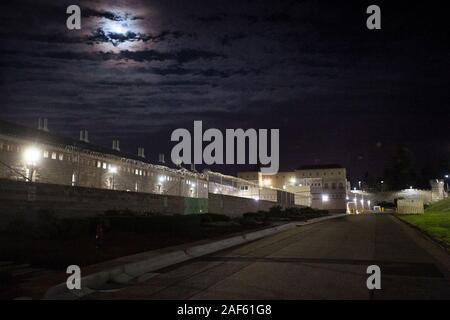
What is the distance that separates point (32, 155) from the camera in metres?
37.3

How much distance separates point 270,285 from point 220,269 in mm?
2855

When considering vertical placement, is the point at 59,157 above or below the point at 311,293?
above

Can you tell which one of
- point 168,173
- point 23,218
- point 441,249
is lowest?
point 441,249

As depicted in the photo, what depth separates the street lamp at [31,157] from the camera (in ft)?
120

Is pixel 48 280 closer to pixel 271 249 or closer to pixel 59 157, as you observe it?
pixel 271 249

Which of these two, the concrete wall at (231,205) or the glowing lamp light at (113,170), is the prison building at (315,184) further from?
the glowing lamp light at (113,170)

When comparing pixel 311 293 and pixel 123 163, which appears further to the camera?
pixel 123 163

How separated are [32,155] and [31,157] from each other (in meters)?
0.22

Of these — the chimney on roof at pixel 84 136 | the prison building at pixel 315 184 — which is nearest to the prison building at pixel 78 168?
the chimney on roof at pixel 84 136

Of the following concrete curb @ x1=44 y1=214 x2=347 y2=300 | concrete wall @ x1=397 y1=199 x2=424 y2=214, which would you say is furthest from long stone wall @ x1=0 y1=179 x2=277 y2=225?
concrete wall @ x1=397 y1=199 x2=424 y2=214

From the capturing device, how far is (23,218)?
17.9 m

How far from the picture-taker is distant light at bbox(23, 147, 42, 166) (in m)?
36.7

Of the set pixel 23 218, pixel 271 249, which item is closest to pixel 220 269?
pixel 271 249

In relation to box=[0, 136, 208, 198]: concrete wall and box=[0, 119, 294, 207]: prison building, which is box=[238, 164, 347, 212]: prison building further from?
box=[0, 136, 208, 198]: concrete wall
